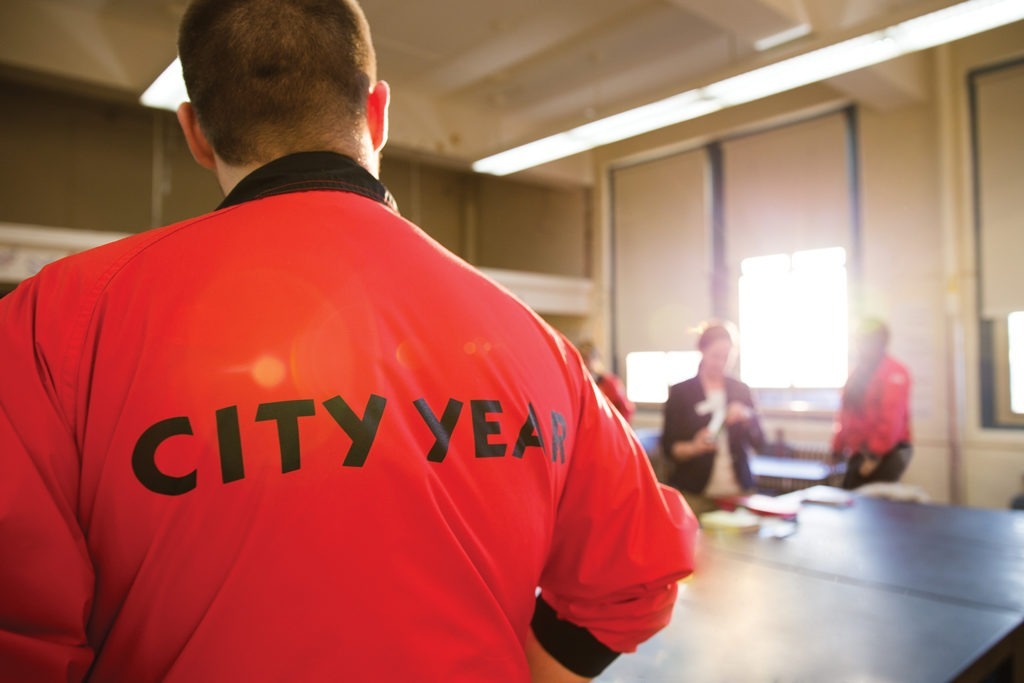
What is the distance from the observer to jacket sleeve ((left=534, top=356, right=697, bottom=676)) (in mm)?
702

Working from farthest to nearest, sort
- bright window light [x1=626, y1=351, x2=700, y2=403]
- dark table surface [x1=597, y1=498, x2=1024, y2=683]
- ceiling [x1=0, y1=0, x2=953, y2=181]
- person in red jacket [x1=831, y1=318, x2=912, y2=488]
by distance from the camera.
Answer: bright window light [x1=626, y1=351, x2=700, y2=403] < ceiling [x1=0, y1=0, x2=953, y2=181] < person in red jacket [x1=831, y1=318, x2=912, y2=488] < dark table surface [x1=597, y1=498, x2=1024, y2=683]

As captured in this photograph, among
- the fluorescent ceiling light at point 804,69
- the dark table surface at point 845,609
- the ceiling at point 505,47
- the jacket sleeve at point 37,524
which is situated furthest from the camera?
the ceiling at point 505,47

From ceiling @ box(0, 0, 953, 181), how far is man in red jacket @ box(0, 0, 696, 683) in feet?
11.3

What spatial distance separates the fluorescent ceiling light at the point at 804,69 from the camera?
3016 millimetres

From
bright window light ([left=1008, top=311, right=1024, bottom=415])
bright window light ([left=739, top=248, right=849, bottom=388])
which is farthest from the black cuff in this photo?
bright window light ([left=739, top=248, right=849, bottom=388])

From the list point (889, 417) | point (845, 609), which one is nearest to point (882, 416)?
point (889, 417)

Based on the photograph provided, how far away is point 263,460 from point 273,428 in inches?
0.9

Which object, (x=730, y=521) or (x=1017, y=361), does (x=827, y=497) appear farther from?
(x=1017, y=361)

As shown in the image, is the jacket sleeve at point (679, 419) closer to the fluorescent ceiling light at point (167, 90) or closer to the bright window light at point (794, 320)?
the bright window light at point (794, 320)

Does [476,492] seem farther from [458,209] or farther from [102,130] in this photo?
[458,209]

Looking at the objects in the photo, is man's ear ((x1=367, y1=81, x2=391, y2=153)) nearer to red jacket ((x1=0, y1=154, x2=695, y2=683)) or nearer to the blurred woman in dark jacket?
red jacket ((x1=0, y1=154, x2=695, y2=683))

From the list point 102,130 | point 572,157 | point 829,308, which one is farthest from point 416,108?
point 829,308

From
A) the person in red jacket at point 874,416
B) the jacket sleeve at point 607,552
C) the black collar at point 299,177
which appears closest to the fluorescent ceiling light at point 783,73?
the person in red jacket at point 874,416

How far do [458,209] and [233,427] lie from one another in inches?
301
